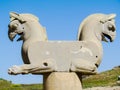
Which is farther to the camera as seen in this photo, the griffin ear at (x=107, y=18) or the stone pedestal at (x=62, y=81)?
the griffin ear at (x=107, y=18)

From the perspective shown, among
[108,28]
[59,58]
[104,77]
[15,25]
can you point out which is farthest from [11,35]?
[104,77]

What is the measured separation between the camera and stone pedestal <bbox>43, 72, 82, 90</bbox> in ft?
29.5

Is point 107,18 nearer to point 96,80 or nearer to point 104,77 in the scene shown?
point 96,80

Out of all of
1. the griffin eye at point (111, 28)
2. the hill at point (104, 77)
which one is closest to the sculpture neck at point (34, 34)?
the griffin eye at point (111, 28)

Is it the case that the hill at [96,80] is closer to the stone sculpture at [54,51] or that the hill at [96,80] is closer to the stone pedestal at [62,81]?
the stone sculpture at [54,51]

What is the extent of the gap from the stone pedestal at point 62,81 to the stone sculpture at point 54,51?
95mm

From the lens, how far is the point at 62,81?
901 cm

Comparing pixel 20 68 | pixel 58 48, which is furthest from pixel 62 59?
pixel 20 68

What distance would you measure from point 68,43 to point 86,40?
38 centimetres

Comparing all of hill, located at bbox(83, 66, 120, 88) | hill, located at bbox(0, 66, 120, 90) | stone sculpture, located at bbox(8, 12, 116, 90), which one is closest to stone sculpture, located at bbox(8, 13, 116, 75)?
stone sculpture, located at bbox(8, 12, 116, 90)

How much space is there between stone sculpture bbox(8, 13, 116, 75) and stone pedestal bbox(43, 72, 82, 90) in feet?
0.31

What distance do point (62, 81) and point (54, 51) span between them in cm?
58

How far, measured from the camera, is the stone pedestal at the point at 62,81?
29.5 ft

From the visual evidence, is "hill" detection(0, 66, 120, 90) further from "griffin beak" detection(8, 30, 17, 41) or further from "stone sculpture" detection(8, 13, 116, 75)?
"stone sculpture" detection(8, 13, 116, 75)
